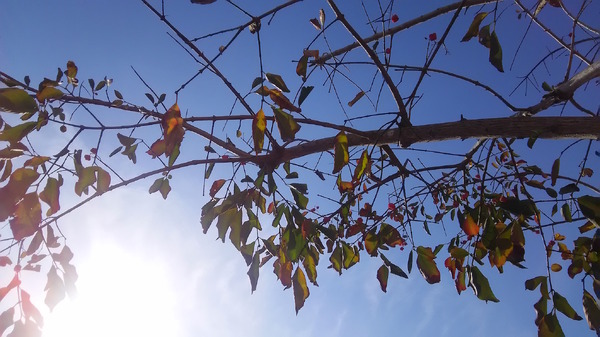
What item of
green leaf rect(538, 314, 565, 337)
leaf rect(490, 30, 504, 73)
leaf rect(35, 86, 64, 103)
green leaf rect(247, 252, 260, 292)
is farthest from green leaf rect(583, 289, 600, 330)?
leaf rect(35, 86, 64, 103)

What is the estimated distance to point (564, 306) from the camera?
1197 mm

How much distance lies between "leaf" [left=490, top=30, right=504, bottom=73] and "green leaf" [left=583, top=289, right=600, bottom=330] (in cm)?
79

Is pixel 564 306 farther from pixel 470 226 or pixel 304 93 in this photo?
pixel 304 93

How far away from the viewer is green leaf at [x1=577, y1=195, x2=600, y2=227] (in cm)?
119

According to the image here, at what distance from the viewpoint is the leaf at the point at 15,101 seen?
0.98 m

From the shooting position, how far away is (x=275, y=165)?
1.56 metres

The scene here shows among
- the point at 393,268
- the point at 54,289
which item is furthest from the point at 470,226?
the point at 54,289

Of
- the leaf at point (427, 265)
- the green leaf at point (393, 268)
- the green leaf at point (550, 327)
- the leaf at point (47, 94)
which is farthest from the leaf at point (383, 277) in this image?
the leaf at point (47, 94)

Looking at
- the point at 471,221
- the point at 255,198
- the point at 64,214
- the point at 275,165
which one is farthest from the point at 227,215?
the point at 471,221

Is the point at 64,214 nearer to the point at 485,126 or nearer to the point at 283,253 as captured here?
the point at 283,253

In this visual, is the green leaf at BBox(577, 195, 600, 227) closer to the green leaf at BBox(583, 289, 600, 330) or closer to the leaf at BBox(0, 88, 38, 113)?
the green leaf at BBox(583, 289, 600, 330)

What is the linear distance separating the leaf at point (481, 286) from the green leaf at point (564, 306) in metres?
0.19

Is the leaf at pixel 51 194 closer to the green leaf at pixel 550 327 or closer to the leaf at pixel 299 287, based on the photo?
the leaf at pixel 299 287

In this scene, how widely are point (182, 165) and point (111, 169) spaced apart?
0.78 feet
